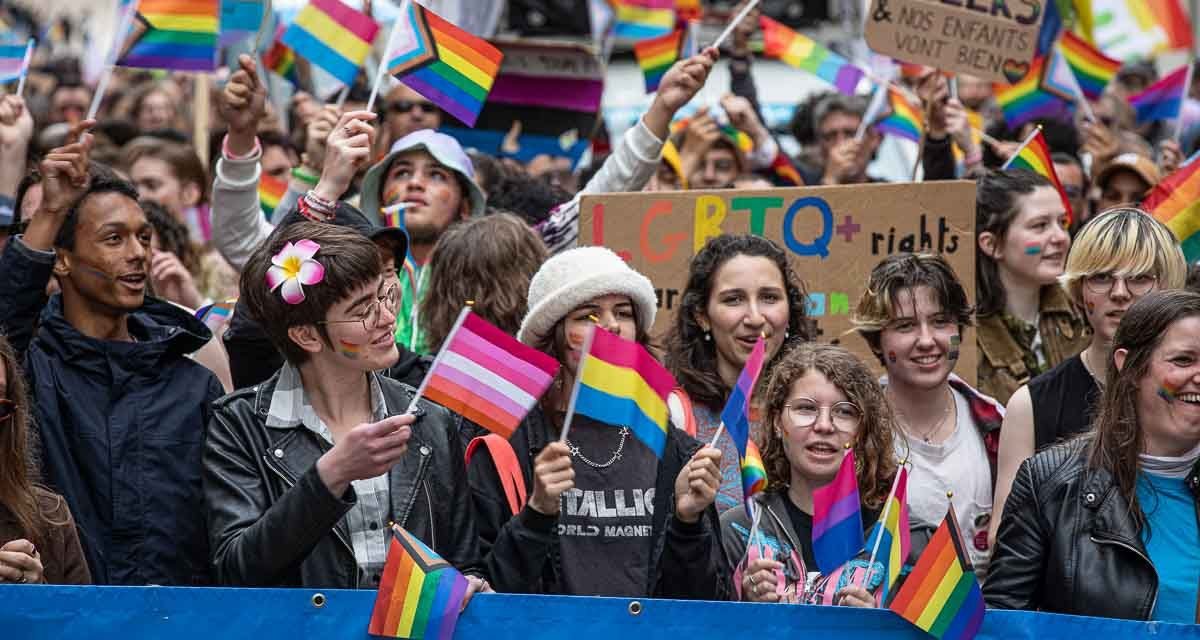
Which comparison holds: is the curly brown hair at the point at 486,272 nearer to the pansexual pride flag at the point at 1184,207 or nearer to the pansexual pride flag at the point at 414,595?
the pansexual pride flag at the point at 414,595

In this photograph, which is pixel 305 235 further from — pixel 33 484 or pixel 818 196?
pixel 818 196

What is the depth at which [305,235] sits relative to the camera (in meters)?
4.11

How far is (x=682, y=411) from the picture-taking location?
4.61 meters

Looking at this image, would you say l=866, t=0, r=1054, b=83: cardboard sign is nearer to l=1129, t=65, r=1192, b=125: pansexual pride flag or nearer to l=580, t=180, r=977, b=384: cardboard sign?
l=580, t=180, r=977, b=384: cardboard sign

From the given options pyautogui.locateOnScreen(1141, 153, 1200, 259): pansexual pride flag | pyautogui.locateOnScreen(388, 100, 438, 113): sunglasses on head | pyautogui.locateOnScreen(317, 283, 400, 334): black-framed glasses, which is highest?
pyautogui.locateOnScreen(388, 100, 438, 113): sunglasses on head

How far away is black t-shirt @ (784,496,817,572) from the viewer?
4230mm

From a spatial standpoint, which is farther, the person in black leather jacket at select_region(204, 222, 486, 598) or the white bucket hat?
the white bucket hat

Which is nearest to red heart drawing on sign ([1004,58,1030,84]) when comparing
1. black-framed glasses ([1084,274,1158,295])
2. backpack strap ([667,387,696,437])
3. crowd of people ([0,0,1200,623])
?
crowd of people ([0,0,1200,623])

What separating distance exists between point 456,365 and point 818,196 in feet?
7.56

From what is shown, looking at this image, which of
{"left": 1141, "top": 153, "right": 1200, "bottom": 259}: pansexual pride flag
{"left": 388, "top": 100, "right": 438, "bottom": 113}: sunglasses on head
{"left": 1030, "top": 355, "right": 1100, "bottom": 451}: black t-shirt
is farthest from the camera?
{"left": 388, "top": 100, "right": 438, "bottom": 113}: sunglasses on head

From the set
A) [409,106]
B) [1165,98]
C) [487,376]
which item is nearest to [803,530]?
[487,376]

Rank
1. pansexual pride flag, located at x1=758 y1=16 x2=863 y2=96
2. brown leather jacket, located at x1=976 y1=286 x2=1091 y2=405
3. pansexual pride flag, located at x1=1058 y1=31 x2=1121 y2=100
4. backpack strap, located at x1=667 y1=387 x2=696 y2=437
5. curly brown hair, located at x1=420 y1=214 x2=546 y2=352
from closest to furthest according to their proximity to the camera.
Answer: backpack strap, located at x1=667 y1=387 x2=696 y2=437 < curly brown hair, located at x1=420 y1=214 x2=546 y2=352 < brown leather jacket, located at x1=976 y1=286 x2=1091 y2=405 < pansexual pride flag, located at x1=758 y1=16 x2=863 y2=96 < pansexual pride flag, located at x1=1058 y1=31 x2=1121 y2=100

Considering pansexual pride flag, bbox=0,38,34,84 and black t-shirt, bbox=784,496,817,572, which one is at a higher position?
pansexual pride flag, bbox=0,38,34,84

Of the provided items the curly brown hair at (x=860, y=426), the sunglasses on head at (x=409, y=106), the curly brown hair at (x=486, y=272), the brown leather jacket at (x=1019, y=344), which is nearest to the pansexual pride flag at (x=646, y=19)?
the sunglasses on head at (x=409, y=106)
